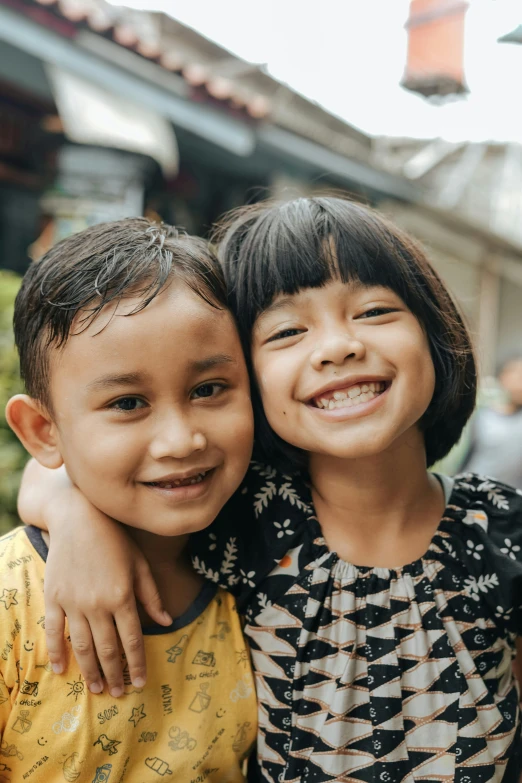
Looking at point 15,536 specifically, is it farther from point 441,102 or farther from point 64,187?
point 441,102

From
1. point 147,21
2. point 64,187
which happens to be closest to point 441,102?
point 147,21

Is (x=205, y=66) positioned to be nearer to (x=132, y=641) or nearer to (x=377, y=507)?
(x=377, y=507)

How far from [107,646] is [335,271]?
88 centimetres

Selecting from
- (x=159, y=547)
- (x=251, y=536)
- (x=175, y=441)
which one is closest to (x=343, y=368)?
(x=175, y=441)

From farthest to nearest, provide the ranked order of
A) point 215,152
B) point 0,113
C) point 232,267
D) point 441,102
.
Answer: point 441,102 → point 215,152 → point 0,113 → point 232,267

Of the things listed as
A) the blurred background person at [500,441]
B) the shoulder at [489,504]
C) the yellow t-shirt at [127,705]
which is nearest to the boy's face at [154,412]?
the yellow t-shirt at [127,705]

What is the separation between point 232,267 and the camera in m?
1.59

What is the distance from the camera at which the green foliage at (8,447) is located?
5.86ft

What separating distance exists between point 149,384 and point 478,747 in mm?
1006

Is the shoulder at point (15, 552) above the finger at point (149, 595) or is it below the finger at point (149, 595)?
above

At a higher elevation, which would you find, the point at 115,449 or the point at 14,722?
the point at 115,449

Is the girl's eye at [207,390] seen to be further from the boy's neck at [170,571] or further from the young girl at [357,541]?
the boy's neck at [170,571]

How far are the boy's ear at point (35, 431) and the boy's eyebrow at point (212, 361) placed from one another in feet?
1.20

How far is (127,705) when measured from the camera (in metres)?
1.36
